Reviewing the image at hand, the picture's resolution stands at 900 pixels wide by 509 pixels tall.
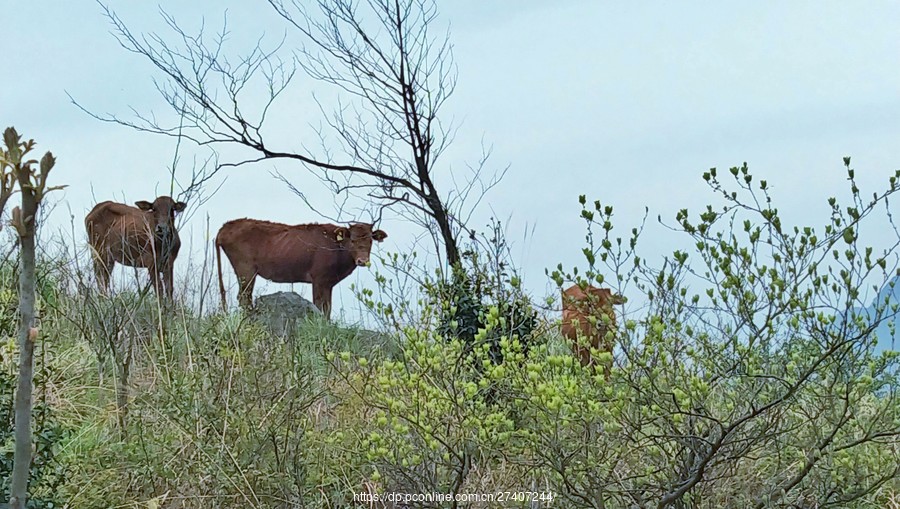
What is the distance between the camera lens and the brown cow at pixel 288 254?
35.5ft

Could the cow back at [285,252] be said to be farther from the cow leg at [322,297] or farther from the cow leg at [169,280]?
the cow leg at [169,280]

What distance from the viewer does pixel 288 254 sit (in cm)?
1098

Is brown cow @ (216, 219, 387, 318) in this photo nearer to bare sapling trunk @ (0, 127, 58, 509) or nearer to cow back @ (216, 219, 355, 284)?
cow back @ (216, 219, 355, 284)

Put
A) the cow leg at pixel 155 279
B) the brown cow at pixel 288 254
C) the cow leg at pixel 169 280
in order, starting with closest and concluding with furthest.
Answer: the cow leg at pixel 155 279, the cow leg at pixel 169 280, the brown cow at pixel 288 254

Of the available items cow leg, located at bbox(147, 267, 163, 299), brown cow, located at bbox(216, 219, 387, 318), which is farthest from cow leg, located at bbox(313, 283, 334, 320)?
cow leg, located at bbox(147, 267, 163, 299)

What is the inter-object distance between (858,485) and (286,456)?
2.47m

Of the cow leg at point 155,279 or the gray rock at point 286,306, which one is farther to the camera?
the gray rock at point 286,306

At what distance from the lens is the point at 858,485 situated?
380 cm

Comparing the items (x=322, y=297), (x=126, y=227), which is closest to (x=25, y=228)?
Result: (x=126, y=227)

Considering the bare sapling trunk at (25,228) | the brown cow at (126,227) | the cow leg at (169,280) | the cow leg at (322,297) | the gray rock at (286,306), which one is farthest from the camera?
the cow leg at (322,297)

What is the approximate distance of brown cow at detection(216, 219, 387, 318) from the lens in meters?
10.8

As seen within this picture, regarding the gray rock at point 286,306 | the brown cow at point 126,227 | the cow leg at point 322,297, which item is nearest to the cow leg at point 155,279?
Result: the brown cow at point 126,227

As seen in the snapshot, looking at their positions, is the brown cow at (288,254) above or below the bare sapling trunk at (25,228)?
above

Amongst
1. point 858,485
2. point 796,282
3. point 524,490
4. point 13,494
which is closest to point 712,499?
point 858,485
